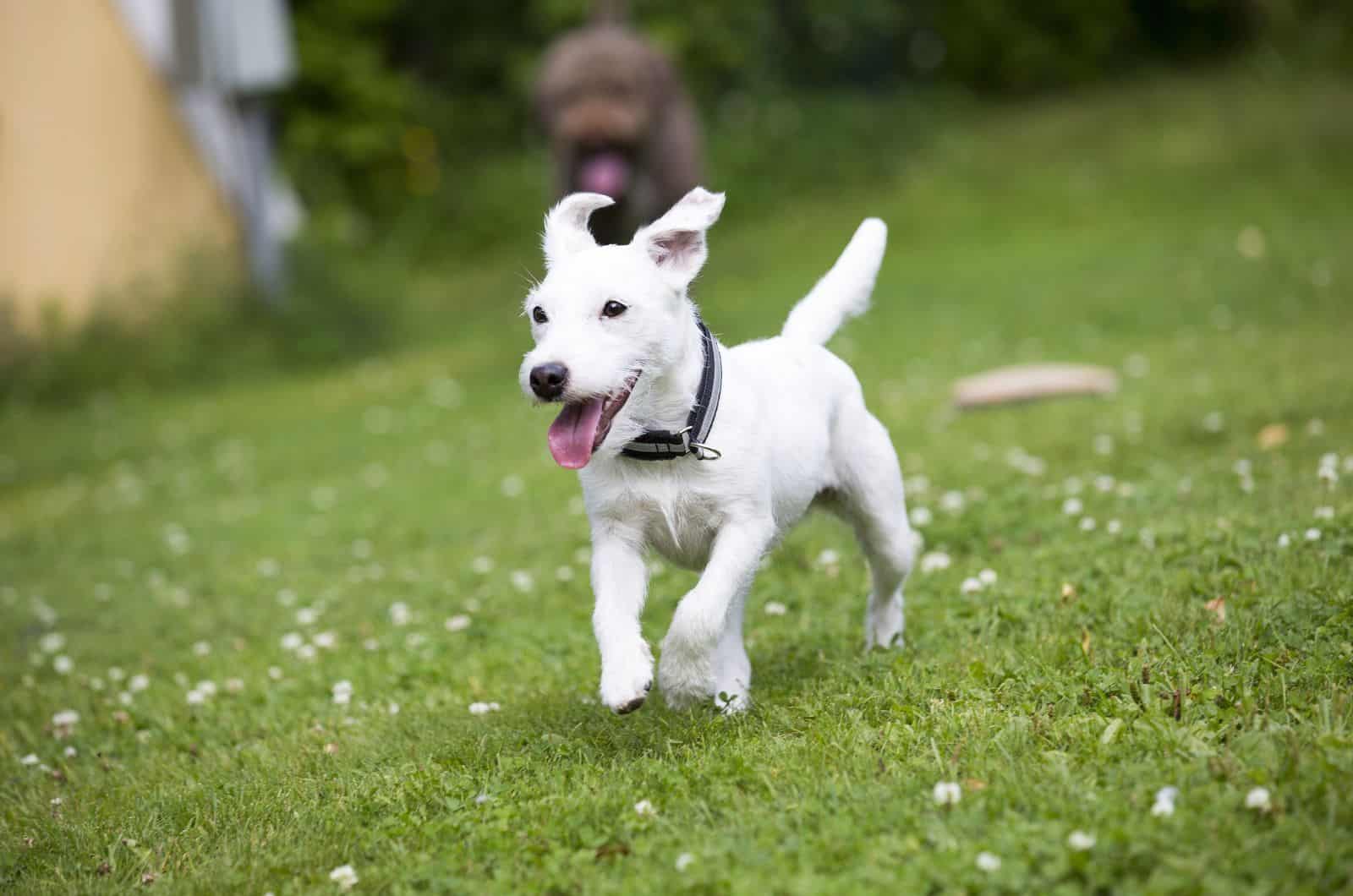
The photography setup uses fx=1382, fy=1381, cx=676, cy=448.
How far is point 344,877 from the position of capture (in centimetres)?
336

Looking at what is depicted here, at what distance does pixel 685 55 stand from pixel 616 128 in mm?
15241

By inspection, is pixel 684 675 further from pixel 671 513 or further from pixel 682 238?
pixel 682 238

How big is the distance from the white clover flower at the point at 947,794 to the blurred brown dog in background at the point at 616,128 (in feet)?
29.0

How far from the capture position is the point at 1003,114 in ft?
86.3

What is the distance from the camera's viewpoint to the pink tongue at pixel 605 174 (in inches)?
468

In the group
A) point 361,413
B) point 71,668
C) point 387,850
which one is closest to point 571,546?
point 71,668

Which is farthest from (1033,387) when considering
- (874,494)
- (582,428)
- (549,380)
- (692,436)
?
(549,380)

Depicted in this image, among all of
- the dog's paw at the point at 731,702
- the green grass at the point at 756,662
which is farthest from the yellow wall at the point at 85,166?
the dog's paw at the point at 731,702

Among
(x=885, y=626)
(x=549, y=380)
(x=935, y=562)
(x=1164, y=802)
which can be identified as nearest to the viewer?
(x=1164, y=802)

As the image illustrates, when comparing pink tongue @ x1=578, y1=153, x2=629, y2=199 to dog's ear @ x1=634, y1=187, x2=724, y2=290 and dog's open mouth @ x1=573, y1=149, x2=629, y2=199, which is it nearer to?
dog's open mouth @ x1=573, y1=149, x2=629, y2=199

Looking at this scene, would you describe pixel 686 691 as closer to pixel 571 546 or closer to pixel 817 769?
pixel 817 769

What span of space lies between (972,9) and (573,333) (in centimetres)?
2630

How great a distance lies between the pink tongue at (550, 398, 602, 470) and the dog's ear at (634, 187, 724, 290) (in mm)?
502

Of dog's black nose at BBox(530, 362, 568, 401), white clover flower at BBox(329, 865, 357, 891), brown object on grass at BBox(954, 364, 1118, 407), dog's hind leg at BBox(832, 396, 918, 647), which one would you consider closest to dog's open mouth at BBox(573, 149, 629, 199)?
brown object on grass at BBox(954, 364, 1118, 407)
